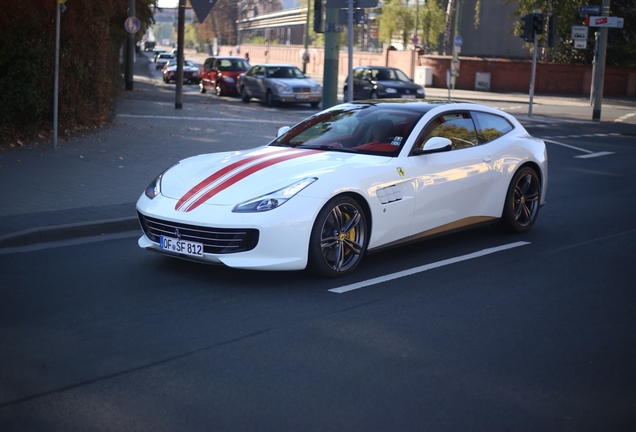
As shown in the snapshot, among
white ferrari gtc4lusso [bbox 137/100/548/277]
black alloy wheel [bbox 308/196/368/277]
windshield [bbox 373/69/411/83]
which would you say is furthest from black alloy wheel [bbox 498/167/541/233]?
windshield [bbox 373/69/411/83]

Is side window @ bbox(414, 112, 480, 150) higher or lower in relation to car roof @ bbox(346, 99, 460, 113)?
lower

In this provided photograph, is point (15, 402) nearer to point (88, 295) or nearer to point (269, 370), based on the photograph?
point (269, 370)

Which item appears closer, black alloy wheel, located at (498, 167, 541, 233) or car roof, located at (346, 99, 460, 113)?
car roof, located at (346, 99, 460, 113)

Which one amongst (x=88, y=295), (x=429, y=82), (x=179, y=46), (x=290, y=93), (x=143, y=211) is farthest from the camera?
(x=429, y=82)

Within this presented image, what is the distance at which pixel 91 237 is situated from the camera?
853 cm

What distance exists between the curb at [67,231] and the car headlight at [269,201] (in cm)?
269

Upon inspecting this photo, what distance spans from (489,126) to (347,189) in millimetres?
Answer: 2537

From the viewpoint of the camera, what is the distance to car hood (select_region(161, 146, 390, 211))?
668cm

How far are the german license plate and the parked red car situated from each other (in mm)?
29384

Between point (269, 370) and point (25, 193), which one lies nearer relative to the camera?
point (269, 370)

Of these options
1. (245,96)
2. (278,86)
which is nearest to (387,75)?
(278,86)

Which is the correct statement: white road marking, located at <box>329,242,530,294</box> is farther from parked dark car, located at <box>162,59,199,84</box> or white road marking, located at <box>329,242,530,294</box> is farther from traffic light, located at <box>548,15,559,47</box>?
parked dark car, located at <box>162,59,199,84</box>

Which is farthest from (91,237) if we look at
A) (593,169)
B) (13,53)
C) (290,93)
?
(290,93)

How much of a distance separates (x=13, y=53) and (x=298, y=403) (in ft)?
40.8
